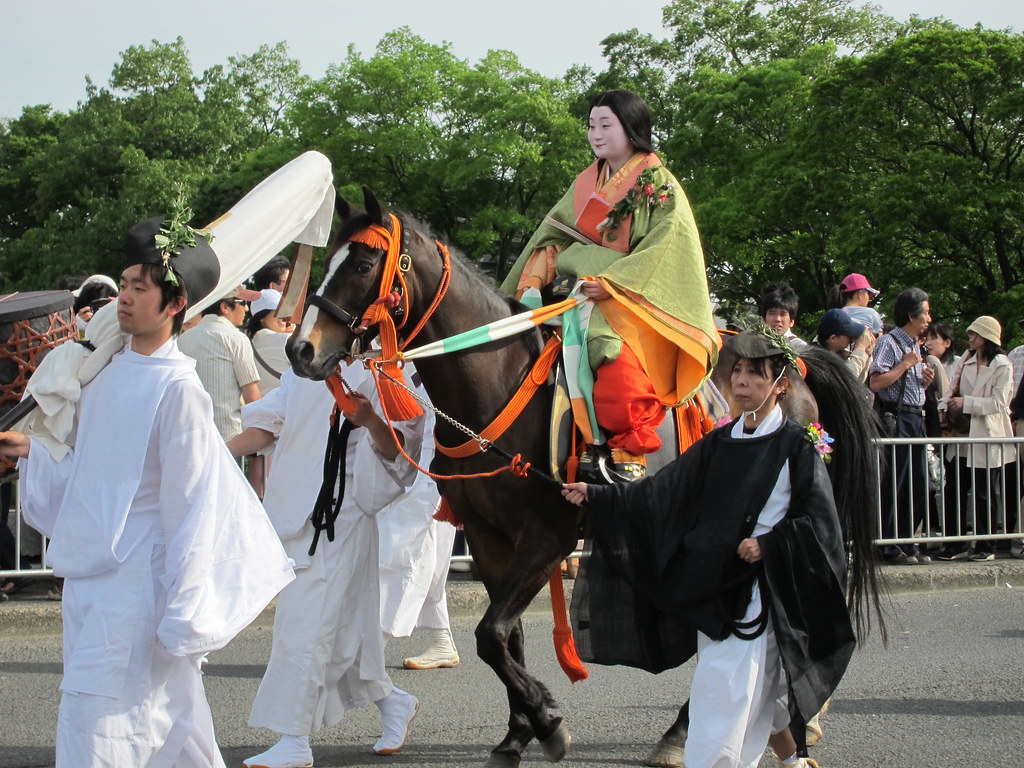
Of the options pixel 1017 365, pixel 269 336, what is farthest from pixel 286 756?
pixel 1017 365

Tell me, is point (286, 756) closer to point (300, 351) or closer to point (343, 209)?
point (300, 351)

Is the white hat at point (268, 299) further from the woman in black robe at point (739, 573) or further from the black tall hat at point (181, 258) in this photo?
the black tall hat at point (181, 258)

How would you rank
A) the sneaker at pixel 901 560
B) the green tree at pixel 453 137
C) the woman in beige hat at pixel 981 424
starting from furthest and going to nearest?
the green tree at pixel 453 137
the woman in beige hat at pixel 981 424
the sneaker at pixel 901 560

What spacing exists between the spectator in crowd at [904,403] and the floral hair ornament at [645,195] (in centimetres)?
521

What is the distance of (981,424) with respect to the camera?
10820 mm

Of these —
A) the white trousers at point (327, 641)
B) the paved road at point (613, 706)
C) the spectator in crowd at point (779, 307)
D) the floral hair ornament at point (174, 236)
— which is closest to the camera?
the floral hair ornament at point (174, 236)

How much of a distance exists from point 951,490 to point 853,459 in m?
5.18

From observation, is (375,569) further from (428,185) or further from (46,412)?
(428,185)

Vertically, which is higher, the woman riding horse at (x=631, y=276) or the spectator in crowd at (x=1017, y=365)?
the woman riding horse at (x=631, y=276)

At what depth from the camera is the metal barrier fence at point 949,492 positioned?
1006 cm

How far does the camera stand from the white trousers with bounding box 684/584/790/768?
4105mm

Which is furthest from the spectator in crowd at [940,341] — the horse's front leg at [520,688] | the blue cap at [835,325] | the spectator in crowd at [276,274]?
the horse's front leg at [520,688]

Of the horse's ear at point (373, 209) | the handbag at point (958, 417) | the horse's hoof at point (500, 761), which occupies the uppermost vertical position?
the horse's ear at point (373, 209)

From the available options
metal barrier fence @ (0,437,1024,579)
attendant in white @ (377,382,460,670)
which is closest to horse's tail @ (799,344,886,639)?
attendant in white @ (377,382,460,670)
